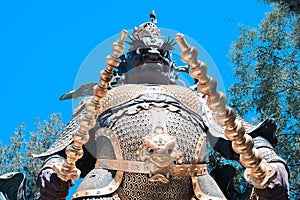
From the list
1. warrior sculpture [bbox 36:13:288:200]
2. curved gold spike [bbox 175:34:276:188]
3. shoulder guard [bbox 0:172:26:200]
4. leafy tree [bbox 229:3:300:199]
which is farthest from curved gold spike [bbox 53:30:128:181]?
leafy tree [bbox 229:3:300:199]

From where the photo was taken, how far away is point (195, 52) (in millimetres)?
2367

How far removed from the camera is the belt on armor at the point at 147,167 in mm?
2906

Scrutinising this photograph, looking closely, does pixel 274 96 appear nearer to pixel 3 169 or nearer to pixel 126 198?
pixel 3 169

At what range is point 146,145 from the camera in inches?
115

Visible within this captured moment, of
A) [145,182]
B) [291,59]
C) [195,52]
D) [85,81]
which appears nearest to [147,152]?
[145,182]

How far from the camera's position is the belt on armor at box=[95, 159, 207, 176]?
2906 mm

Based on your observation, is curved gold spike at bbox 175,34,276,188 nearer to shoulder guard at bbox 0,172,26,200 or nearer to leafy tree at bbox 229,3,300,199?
shoulder guard at bbox 0,172,26,200

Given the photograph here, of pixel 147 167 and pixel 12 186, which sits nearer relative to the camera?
pixel 147 167

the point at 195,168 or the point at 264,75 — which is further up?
the point at 264,75

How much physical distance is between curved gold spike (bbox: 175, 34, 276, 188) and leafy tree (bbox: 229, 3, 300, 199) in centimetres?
440

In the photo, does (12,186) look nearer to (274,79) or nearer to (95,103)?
(95,103)

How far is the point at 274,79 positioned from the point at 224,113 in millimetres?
5183

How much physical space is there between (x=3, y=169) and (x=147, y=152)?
18.0ft

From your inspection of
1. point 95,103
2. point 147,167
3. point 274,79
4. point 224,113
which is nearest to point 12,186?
point 147,167
